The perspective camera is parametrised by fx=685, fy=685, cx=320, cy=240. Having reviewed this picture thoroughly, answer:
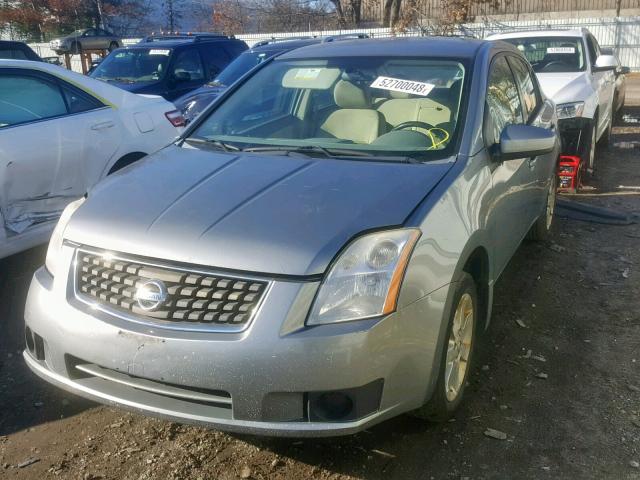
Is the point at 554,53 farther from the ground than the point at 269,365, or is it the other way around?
the point at 554,53

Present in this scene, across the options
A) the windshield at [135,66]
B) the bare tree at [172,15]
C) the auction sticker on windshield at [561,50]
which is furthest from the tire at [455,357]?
the bare tree at [172,15]

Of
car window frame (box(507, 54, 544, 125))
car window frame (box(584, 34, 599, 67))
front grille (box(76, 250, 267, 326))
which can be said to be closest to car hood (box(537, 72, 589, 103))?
car window frame (box(584, 34, 599, 67))

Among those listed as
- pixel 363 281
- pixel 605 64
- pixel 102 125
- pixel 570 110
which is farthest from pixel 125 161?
pixel 605 64

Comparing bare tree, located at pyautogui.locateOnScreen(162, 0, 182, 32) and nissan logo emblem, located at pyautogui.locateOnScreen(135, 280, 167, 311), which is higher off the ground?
bare tree, located at pyautogui.locateOnScreen(162, 0, 182, 32)

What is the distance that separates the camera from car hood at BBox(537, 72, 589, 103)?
7711mm

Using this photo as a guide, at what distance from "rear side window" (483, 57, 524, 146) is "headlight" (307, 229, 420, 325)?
1277 millimetres

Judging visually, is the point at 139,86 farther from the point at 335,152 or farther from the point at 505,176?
the point at 505,176

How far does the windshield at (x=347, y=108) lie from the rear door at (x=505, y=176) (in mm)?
271

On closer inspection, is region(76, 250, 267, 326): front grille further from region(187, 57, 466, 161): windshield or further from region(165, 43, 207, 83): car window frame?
region(165, 43, 207, 83): car window frame

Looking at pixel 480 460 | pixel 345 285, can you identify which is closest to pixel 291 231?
pixel 345 285

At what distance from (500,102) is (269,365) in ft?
8.16

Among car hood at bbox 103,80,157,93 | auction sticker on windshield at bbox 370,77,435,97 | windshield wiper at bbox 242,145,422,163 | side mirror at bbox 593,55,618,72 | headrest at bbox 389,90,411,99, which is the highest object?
auction sticker on windshield at bbox 370,77,435,97

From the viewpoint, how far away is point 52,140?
5.03 m

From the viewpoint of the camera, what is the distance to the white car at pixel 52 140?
4742 millimetres
